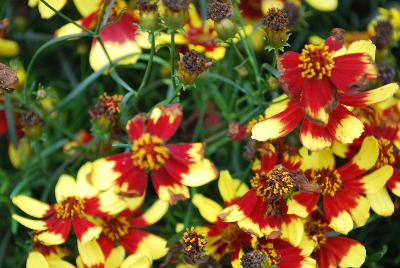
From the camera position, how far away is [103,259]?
3.88ft

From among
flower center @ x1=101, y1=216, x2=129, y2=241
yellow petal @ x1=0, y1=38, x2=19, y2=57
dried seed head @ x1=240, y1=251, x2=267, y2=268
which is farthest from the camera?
yellow petal @ x1=0, y1=38, x2=19, y2=57

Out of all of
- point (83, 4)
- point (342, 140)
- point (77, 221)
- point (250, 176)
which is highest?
point (83, 4)

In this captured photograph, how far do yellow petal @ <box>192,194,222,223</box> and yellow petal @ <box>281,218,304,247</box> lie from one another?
122mm

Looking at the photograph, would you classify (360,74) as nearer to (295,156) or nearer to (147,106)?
(295,156)

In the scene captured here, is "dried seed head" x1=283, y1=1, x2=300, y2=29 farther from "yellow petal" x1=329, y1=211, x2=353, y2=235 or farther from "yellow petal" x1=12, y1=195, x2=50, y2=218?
"yellow petal" x1=12, y1=195, x2=50, y2=218

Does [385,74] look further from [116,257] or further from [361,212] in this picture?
[116,257]

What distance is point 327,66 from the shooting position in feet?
3.70

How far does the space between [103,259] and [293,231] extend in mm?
313

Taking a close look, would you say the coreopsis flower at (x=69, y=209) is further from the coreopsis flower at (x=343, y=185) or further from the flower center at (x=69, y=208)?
the coreopsis flower at (x=343, y=185)

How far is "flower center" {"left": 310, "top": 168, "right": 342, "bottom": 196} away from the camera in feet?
3.92

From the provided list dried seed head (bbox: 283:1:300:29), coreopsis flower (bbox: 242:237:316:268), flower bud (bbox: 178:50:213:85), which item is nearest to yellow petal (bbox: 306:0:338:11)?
dried seed head (bbox: 283:1:300:29)

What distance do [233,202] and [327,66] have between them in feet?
0.91

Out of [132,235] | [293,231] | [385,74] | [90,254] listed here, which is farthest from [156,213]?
[385,74]

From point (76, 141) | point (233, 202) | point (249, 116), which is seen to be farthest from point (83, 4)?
point (233, 202)
